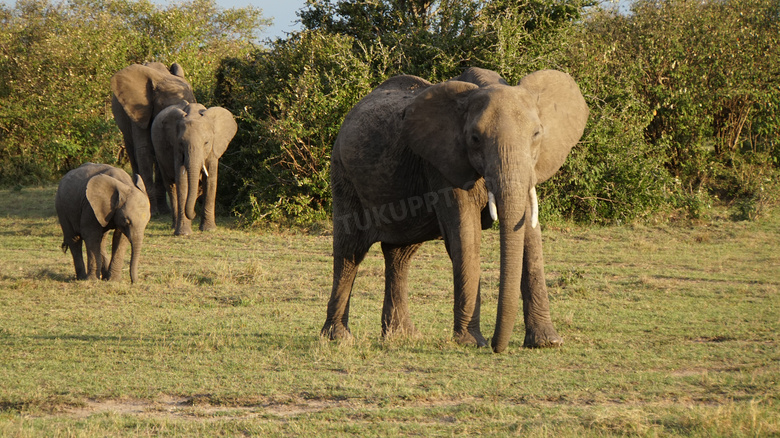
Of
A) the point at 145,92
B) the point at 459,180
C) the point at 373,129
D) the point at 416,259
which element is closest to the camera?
the point at 459,180

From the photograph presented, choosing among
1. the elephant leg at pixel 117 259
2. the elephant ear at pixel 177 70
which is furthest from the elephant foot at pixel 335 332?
the elephant ear at pixel 177 70

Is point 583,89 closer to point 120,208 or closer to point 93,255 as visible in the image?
point 120,208

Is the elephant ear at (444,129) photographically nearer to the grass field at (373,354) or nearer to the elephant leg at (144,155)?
the grass field at (373,354)

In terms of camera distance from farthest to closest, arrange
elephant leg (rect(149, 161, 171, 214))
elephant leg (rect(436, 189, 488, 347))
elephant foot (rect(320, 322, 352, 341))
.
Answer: elephant leg (rect(149, 161, 171, 214)) < elephant foot (rect(320, 322, 352, 341)) < elephant leg (rect(436, 189, 488, 347))

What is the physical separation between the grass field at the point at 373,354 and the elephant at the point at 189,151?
1922 mm

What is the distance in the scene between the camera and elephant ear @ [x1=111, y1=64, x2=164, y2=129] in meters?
18.0

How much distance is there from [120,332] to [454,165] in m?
3.96

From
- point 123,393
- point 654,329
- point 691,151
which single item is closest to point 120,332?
point 123,393

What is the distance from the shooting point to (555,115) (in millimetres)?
7230

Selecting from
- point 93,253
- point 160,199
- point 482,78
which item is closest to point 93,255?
point 93,253

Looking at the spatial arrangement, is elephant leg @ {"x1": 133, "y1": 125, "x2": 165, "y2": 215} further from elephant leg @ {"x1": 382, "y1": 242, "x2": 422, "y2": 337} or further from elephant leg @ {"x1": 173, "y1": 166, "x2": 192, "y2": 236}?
elephant leg @ {"x1": 382, "y1": 242, "x2": 422, "y2": 337}

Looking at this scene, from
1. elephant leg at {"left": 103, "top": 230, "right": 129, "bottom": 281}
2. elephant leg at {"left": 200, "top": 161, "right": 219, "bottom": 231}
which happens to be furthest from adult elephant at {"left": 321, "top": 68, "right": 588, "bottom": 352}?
elephant leg at {"left": 200, "top": 161, "right": 219, "bottom": 231}

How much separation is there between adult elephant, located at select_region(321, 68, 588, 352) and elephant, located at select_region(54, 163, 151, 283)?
13.9 feet

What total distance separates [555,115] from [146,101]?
12715mm
